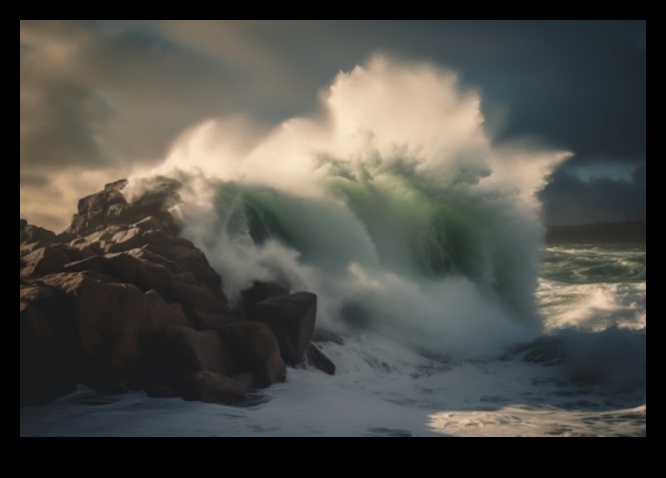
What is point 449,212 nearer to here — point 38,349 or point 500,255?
point 500,255

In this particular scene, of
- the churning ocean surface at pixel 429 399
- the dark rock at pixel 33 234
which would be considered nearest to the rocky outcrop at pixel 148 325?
the churning ocean surface at pixel 429 399

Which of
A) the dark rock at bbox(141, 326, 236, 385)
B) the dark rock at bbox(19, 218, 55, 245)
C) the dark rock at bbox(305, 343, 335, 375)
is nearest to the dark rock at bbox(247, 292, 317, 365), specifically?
the dark rock at bbox(305, 343, 335, 375)

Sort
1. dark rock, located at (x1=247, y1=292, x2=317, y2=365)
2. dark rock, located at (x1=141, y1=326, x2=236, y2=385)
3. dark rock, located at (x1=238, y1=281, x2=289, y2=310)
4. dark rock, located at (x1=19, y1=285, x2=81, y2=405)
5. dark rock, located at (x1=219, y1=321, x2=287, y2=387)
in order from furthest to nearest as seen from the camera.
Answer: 1. dark rock, located at (x1=238, y1=281, x2=289, y2=310)
2. dark rock, located at (x1=247, y1=292, x2=317, y2=365)
3. dark rock, located at (x1=219, y1=321, x2=287, y2=387)
4. dark rock, located at (x1=141, y1=326, x2=236, y2=385)
5. dark rock, located at (x1=19, y1=285, x2=81, y2=405)

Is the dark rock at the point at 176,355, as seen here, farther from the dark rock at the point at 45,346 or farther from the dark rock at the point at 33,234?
the dark rock at the point at 33,234

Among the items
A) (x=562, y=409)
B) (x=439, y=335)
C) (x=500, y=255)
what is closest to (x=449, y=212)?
(x=500, y=255)

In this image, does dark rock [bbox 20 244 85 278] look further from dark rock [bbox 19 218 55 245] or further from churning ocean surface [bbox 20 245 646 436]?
dark rock [bbox 19 218 55 245]

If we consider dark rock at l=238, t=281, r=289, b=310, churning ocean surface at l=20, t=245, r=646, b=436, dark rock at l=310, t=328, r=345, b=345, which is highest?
dark rock at l=238, t=281, r=289, b=310
